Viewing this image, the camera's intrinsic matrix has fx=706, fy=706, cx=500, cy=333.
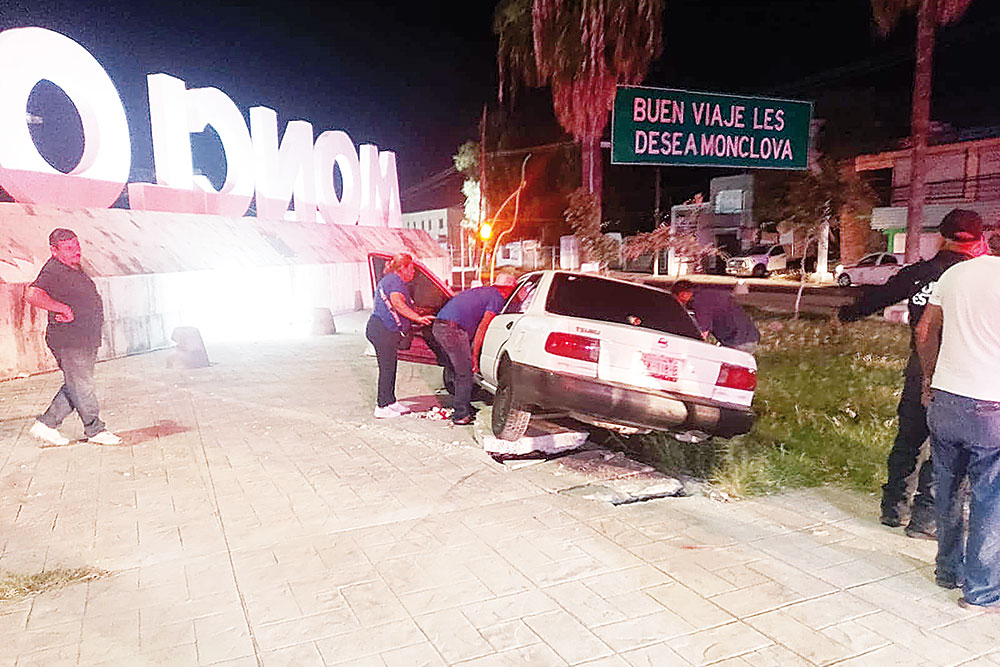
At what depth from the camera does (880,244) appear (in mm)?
33000

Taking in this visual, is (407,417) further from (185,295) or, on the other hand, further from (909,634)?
(185,295)

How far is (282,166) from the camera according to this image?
17.4m

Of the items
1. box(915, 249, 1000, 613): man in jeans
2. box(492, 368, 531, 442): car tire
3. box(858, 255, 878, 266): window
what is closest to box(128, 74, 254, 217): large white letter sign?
box(492, 368, 531, 442): car tire

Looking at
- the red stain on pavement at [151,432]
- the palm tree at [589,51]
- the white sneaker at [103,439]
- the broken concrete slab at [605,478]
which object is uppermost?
the palm tree at [589,51]

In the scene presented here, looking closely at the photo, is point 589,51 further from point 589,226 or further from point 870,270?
point 870,270

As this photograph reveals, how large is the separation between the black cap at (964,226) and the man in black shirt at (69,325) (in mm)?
6219

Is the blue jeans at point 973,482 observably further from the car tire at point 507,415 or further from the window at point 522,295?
the window at point 522,295

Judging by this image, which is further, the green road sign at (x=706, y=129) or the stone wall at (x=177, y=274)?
the stone wall at (x=177, y=274)

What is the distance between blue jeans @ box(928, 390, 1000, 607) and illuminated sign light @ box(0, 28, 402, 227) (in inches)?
462

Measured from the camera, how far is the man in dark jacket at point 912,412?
13.6 feet

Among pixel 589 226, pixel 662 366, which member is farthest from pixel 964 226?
pixel 589 226

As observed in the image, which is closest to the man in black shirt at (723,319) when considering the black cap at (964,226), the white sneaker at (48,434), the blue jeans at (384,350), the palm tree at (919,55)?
the blue jeans at (384,350)

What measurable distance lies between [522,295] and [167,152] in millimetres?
9928

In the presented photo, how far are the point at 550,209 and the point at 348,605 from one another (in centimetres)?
4279
